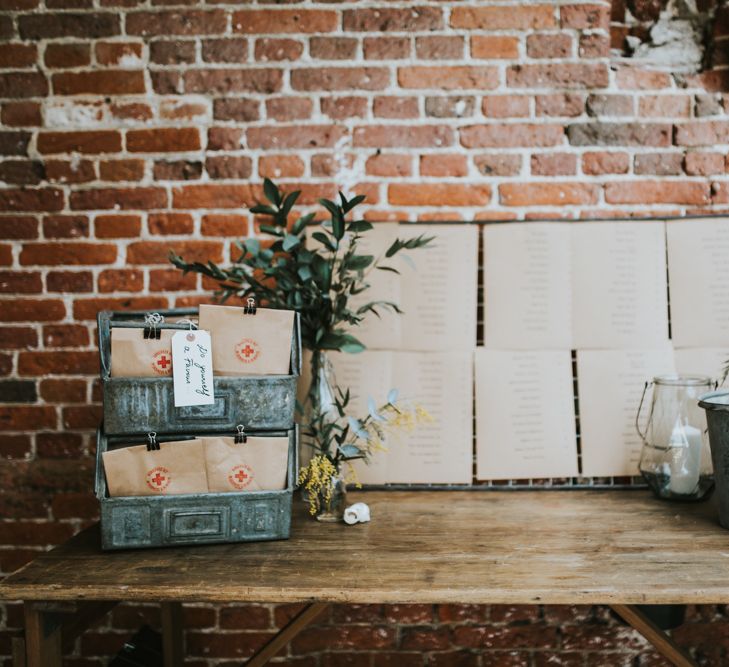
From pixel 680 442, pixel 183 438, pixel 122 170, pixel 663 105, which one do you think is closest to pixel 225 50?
pixel 122 170

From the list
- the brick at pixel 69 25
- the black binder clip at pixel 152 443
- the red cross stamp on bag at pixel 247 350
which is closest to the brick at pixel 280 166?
the brick at pixel 69 25

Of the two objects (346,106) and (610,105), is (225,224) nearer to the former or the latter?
(346,106)

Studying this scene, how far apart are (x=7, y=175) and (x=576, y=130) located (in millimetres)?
1758

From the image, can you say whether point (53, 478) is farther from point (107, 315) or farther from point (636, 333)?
point (636, 333)

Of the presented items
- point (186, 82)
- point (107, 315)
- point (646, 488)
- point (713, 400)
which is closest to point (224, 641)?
point (107, 315)

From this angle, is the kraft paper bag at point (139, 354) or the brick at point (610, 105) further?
the brick at point (610, 105)

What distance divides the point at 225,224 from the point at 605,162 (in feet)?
3.87

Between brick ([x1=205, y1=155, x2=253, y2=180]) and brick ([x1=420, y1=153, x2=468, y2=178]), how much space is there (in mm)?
535

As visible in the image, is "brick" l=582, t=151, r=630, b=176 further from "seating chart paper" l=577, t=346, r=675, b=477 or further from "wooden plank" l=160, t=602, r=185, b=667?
"wooden plank" l=160, t=602, r=185, b=667

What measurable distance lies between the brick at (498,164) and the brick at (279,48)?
631 mm

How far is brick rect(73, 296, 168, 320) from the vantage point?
1906 mm

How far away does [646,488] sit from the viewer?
1.76 meters

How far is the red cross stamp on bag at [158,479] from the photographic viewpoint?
133 centimetres

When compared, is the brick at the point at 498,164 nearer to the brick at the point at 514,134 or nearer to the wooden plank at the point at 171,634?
the brick at the point at 514,134
